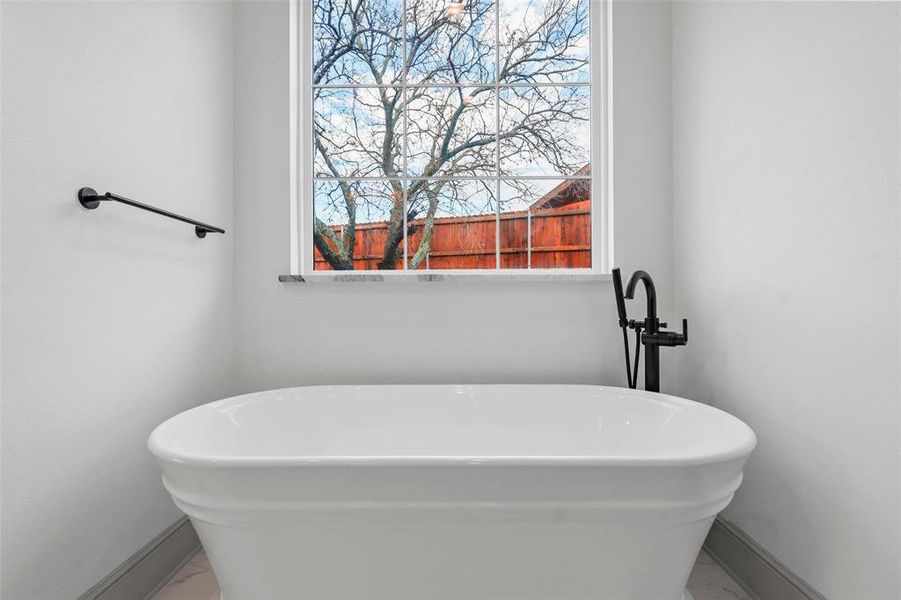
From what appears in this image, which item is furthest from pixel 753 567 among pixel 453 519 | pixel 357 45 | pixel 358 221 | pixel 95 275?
pixel 357 45

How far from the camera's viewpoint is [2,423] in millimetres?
929

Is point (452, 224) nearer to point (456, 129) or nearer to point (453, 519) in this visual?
point (456, 129)

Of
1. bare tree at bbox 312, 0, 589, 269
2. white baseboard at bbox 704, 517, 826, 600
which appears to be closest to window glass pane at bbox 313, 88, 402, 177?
bare tree at bbox 312, 0, 589, 269

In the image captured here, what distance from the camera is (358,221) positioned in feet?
6.56

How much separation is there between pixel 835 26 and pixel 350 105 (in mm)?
1639

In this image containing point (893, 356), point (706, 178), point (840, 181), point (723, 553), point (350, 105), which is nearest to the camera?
point (893, 356)

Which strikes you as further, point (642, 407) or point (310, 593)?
point (642, 407)

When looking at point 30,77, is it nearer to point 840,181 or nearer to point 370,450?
point 370,450

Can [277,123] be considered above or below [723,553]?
above

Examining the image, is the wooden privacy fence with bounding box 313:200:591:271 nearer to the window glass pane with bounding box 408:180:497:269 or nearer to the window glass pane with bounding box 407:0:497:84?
the window glass pane with bounding box 408:180:497:269

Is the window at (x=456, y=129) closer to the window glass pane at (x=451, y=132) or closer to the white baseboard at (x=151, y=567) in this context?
the window glass pane at (x=451, y=132)

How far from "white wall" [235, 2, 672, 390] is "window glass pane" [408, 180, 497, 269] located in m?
0.20

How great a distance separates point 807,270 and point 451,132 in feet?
4.54

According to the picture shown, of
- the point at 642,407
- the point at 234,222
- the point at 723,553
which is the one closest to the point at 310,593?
the point at 642,407
